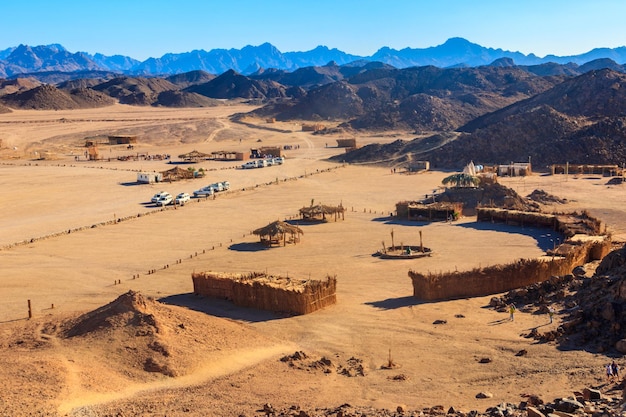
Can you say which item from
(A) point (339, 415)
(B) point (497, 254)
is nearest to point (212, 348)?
(A) point (339, 415)

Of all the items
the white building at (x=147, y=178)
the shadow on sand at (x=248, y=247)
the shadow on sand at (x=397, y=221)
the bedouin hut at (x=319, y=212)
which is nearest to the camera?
the shadow on sand at (x=248, y=247)

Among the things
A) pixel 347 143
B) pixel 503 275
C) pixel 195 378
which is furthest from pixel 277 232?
pixel 347 143

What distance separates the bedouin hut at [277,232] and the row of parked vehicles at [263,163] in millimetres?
34470

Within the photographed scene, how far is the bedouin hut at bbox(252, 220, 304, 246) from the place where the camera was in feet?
111

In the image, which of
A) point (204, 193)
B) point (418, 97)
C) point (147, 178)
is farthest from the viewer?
point (418, 97)

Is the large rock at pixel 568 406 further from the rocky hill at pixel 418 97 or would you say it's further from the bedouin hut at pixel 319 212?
the rocky hill at pixel 418 97

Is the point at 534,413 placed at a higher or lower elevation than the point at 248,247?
lower

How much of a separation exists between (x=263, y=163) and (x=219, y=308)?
1846 inches

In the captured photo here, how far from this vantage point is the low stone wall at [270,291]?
75.5 feet

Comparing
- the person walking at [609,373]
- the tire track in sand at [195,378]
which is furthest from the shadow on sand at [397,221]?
the person walking at [609,373]

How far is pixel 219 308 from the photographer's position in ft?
79.0

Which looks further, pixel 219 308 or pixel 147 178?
pixel 147 178

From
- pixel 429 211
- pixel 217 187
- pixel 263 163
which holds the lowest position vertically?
pixel 429 211

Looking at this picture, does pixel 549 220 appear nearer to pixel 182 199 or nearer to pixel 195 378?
pixel 195 378
